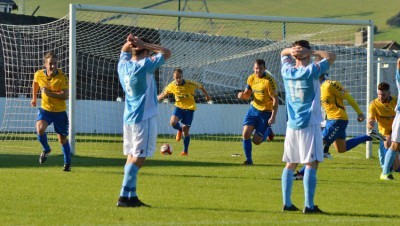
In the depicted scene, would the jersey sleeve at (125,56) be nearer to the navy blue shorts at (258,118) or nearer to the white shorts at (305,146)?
the white shorts at (305,146)

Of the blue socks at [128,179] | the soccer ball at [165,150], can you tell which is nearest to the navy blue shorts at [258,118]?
the soccer ball at [165,150]

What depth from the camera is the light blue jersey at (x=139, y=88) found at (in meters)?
11.8

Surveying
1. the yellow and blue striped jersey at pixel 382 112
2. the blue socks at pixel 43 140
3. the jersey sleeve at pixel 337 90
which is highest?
the jersey sleeve at pixel 337 90

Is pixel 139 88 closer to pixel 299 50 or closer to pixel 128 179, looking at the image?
pixel 128 179

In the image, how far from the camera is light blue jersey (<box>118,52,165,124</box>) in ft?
38.8

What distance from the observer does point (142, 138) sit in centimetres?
1186

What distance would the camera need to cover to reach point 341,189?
15.0m

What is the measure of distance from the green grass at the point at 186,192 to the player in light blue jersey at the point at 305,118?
0.40 metres

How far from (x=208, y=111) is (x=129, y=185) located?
26996 mm

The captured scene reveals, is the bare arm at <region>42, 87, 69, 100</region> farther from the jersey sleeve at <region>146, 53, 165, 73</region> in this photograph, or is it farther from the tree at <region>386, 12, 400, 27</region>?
the tree at <region>386, 12, 400, 27</region>

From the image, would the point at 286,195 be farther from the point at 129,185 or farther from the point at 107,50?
the point at 107,50

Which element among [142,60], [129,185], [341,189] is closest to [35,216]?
[129,185]

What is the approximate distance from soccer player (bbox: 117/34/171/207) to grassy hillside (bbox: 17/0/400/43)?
109m

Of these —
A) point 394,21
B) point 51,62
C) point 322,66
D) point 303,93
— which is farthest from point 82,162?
point 394,21
